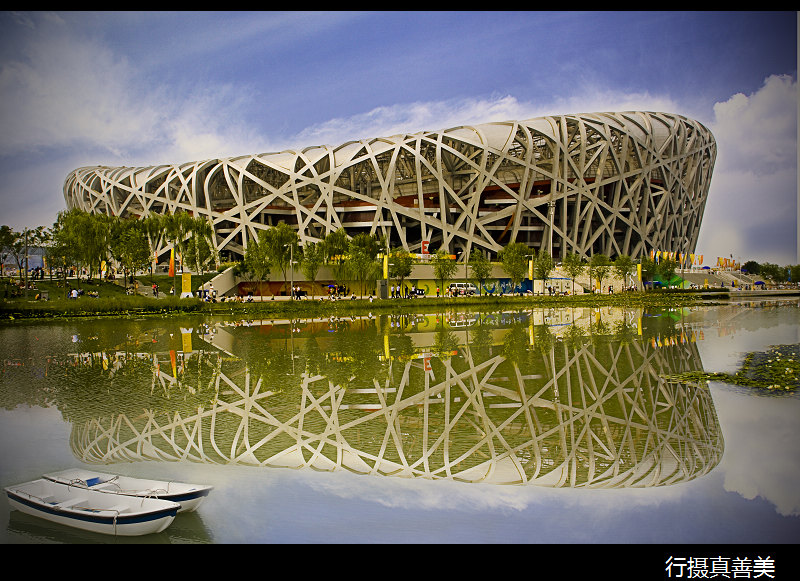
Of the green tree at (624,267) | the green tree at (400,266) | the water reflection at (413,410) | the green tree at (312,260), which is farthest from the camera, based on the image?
the green tree at (624,267)

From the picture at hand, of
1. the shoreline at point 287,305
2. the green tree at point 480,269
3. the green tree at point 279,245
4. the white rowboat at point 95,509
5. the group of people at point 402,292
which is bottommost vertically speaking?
the white rowboat at point 95,509

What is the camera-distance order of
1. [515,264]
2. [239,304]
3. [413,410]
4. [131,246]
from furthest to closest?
[515,264] < [131,246] < [239,304] < [413,410]

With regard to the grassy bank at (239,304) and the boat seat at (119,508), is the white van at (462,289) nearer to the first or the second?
the grassy bank at (239,304)

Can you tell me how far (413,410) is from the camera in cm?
1112

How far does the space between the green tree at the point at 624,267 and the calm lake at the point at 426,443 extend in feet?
161

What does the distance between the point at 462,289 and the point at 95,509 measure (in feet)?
181

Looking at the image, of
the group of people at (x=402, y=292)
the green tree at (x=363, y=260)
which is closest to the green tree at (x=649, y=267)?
the group of people at (x=402, y=292)

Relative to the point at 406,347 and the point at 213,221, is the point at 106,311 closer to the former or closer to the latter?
the point at 406,347

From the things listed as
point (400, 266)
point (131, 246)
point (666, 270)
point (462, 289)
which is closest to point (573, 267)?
point (462, 289)

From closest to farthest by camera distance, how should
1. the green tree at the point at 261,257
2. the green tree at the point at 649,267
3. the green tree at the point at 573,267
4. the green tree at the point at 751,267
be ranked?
the green tree at the point at 261,257 → the green tree at the point at 573,267 → the green tree at the point at 649,267 → the green tree at the point at 751,267

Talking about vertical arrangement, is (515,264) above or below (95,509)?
above

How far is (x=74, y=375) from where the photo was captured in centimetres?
1595

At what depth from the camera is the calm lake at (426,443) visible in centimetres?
660

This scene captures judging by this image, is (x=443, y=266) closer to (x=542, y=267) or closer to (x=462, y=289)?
(x=462, y=289)
